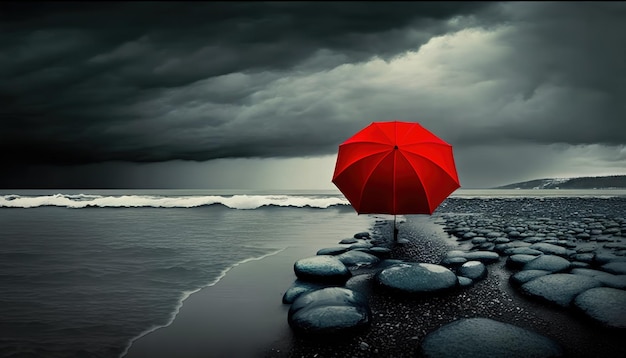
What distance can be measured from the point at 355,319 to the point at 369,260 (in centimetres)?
297

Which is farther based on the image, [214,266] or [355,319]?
[214,266]

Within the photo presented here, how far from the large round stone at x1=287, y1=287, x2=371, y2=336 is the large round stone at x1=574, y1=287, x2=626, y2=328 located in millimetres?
2310

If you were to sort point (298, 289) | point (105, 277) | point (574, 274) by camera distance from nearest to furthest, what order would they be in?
point (574, 274) < point (298, 289) < point (105, 277)

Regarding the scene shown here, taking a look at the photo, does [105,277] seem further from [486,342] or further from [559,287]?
[559,287]

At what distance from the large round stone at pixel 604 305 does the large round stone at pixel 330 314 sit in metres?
2.31

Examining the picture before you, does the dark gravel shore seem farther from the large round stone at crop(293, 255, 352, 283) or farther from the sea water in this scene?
the sea water

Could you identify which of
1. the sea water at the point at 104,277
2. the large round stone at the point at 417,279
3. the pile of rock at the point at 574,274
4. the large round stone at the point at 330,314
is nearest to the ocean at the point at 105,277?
the sea water at the point at 104,277

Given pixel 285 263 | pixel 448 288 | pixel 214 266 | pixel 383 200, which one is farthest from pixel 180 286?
pixel 448 288

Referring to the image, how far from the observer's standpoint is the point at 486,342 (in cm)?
295

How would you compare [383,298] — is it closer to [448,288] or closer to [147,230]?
[448,288]

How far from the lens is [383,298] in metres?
4.45

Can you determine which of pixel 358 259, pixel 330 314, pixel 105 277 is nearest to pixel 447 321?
pixel 330 314

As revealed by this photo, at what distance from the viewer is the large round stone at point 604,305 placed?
331cm

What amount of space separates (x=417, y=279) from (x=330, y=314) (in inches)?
64.3
